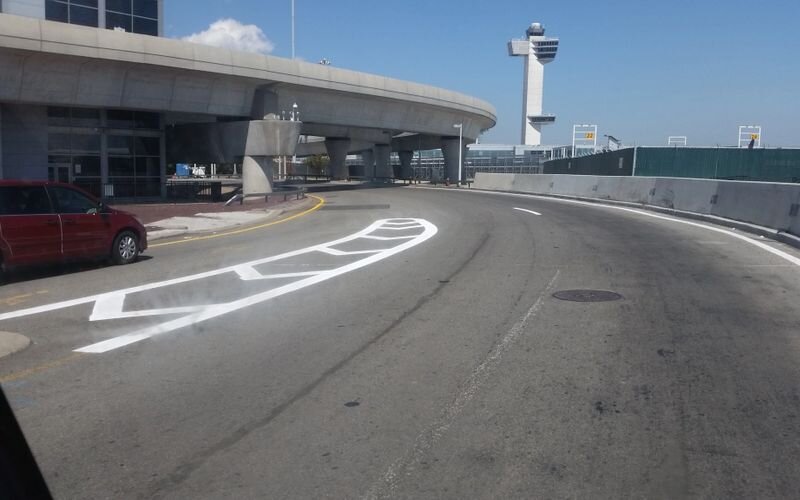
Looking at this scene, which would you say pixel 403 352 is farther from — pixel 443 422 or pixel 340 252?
pixel 340 252

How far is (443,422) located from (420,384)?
3.20ft

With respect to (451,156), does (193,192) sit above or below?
below

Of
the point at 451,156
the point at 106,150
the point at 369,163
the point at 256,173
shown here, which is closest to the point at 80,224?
the point at 256,173

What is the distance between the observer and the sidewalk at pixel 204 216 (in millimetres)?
22156

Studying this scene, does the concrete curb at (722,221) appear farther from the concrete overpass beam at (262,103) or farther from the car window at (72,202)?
the concrete overpass beam at (262,103)

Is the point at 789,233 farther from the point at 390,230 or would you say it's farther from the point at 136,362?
the point at 136,362

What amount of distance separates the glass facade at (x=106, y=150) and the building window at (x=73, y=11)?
221 inches

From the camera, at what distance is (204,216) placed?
26797mm

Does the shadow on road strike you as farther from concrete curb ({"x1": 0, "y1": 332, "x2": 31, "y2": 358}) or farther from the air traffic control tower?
the air traffic control tower

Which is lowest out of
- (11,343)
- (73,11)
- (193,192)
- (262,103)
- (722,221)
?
(193,192)

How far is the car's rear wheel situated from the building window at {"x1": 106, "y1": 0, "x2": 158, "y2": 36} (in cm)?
3227

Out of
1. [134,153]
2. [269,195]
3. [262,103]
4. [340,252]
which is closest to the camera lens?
[340,252]

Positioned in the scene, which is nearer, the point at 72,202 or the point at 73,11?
the point at 72,202

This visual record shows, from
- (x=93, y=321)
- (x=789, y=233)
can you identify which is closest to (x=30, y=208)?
(x=93, y=321)
